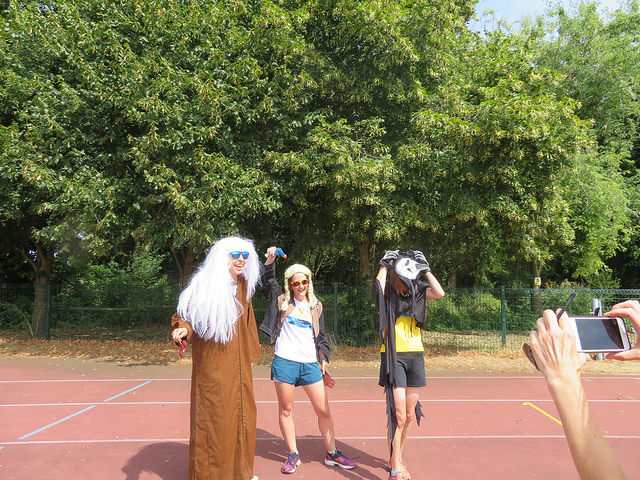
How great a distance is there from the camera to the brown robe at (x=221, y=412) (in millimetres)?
3562

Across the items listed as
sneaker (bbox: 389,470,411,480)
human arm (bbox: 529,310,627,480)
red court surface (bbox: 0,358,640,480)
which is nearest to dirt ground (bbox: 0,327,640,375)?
red court surface (bbox: 0,358,640,480)

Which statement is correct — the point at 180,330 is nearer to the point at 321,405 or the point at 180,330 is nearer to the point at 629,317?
the point at 321,405

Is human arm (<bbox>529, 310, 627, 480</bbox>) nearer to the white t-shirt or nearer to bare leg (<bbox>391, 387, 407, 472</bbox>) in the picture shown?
bare leg (<bbox>391, 387, 407, 472</bbox>)

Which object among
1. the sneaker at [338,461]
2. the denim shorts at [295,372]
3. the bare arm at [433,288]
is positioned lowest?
the sneaker at [338,461]

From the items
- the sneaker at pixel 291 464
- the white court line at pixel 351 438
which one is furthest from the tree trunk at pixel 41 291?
the sneaker at pixel 291 464

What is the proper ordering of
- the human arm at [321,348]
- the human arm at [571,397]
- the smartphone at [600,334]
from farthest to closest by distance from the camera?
the human arm at [321,348]
the smartphone at [600,334]
the human arm at [571,397]

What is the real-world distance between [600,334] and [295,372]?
11.4 feet

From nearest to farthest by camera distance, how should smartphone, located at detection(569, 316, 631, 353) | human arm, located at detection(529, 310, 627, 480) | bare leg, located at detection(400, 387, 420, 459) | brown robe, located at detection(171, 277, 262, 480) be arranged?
human arm, located at detection(529, 310, 627, 480) → smartphone, located at detection(569, 316, 631, 353) → brown robe, located at detection(171, 277, 262, 480) → bare leg, located at detection(400, 387, 420, 459)

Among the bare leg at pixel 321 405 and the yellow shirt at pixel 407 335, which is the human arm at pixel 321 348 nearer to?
the bare leg at pixel 321 405

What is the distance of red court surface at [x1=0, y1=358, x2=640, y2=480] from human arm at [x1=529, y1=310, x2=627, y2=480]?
146 inches

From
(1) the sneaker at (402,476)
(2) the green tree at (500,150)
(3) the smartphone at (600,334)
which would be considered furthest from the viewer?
(2) the green tree at (500,150)

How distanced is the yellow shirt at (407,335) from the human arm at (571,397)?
3100 millimetres

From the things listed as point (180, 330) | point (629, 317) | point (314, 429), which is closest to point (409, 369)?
point (180, 330)

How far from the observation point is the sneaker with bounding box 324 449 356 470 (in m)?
4.62
